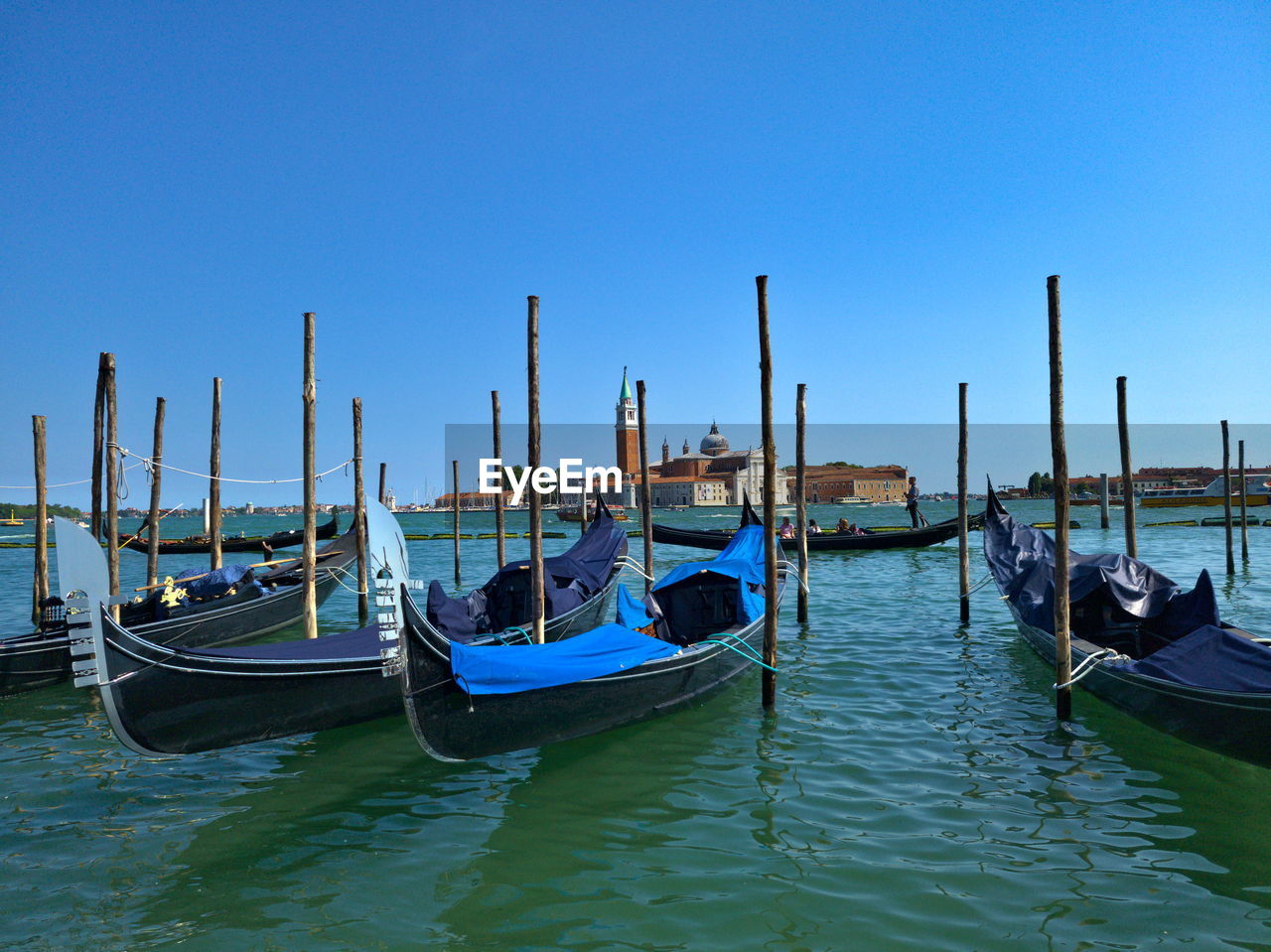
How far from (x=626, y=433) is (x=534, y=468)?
81652mm

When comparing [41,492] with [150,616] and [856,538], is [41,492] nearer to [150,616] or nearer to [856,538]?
[150,616]

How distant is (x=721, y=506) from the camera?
3428 inches

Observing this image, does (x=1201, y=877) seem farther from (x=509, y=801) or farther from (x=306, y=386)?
(x=306, y=386)

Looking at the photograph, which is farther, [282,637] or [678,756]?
[282,637]

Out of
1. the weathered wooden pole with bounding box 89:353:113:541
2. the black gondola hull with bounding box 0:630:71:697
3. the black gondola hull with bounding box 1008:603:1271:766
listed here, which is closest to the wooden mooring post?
the weathered wooden pole with bounding box 89:353:113:541

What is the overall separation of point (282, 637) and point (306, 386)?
4172mm

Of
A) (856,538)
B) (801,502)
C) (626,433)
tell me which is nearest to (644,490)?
(801,502)

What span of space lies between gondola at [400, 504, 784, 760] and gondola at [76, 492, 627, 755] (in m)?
0.28

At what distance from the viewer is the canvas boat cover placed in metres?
4.35

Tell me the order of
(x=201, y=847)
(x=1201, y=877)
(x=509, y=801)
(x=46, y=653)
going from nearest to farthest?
1. (x=1201, y=877)
2. (x=201, y=847)
3. (x=509, y=801)
4. (x=46, y=653)

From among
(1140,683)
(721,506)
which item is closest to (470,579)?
(1140,683)

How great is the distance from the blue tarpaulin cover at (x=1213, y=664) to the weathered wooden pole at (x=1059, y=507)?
0.43 meters

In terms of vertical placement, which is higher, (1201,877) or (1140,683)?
(1140,683)

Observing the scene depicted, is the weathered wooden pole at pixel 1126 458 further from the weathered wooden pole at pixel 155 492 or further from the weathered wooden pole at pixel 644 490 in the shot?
the weathered wooden pole at pixel 155 492
